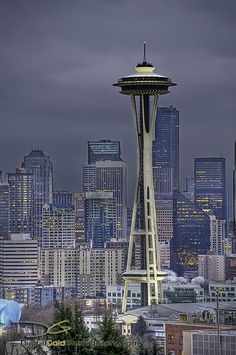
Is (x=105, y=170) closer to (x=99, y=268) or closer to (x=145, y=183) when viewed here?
(x=99, y=268)

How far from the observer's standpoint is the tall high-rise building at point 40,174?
65438mm

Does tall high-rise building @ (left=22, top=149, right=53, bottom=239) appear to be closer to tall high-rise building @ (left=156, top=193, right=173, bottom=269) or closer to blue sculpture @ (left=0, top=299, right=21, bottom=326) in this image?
tall high-rise building @ (left=156, top=193, right=173, bottom=269)

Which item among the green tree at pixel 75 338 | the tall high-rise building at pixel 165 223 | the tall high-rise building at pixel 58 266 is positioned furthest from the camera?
the tall high-rise building at pixel 165 223

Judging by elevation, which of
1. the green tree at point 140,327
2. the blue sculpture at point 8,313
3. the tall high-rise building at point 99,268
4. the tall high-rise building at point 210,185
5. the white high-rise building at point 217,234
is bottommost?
the green tree at point 140,327

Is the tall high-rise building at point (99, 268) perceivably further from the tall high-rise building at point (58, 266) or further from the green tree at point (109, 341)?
the green tree at point (109, 341)

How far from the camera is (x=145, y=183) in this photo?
42938 millimetres

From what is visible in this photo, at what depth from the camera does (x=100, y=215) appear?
66.4 m

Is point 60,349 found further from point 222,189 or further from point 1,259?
point 222,189

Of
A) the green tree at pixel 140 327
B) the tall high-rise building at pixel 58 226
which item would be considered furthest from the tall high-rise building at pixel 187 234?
the green tree at pixel 140 327

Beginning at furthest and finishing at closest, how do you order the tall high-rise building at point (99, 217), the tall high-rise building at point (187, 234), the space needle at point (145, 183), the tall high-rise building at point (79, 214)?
the tall high-rise building at point (79, 214)
the tall high-rise building at point (99, 217)
the tall high-rise building at point (187, 234)
the space needle at point (145, 183)

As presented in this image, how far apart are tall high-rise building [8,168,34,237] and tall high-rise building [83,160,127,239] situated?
2.82 meters

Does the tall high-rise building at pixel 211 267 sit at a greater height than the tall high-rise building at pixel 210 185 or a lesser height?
lesser

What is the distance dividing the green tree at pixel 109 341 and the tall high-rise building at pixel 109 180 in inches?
1732

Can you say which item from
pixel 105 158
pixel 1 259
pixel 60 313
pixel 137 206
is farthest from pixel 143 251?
pixel 105 158
